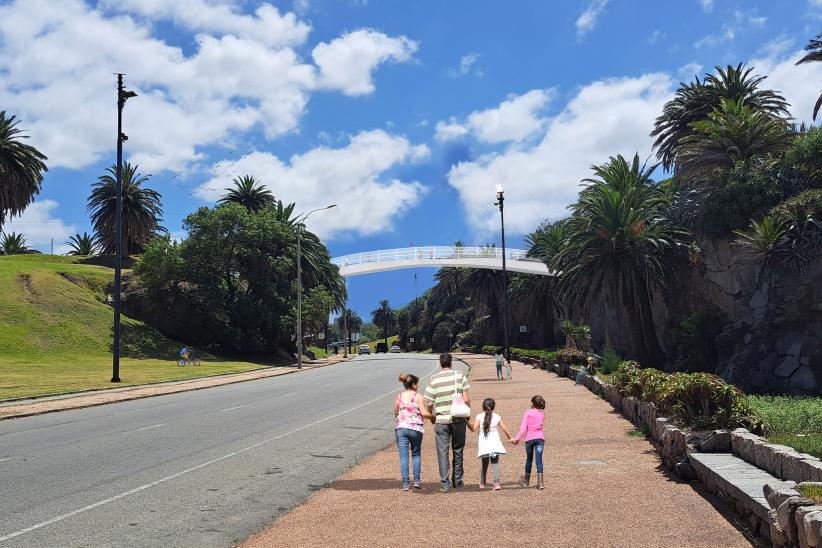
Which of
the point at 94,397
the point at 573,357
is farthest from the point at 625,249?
the point at 94,397

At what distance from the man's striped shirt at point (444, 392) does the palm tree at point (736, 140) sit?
33.6 m

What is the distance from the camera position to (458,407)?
905 cm

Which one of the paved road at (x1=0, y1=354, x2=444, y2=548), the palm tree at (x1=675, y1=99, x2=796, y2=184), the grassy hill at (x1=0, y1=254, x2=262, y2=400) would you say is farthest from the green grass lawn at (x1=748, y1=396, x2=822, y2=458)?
the palm tree at (x1=675, y1=99, x2=796, y2=184)

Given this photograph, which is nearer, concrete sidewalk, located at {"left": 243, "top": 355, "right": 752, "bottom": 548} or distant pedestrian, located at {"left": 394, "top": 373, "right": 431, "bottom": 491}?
concrete sidewalk, located at {"left": 243, "top": 355, "right": 752, "bottom": 548}

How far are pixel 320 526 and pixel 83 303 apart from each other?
53.7 metres

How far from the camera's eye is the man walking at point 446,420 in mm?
9062

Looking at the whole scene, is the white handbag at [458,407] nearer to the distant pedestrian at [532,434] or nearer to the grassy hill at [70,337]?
the distant pedestrian at [532,434]

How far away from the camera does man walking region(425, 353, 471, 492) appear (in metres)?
9.06

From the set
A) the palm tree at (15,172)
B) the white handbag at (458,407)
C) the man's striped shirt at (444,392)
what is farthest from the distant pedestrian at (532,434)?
the palm tree at (15,172)

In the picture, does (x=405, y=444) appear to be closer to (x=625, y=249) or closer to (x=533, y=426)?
(x=533, y=426)

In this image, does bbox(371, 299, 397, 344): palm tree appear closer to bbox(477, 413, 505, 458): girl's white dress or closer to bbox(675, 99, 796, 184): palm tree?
bbox(675, 99, 796, 184): palm tree

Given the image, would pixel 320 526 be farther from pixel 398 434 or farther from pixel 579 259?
pixel 579 259

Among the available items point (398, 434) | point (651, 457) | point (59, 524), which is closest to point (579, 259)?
point (651, 457)

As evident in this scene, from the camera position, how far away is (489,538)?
6688 millimetres
